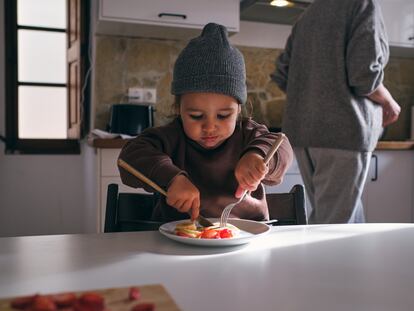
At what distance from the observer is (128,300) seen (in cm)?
44

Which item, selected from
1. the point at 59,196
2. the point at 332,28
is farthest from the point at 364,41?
the point at 59,196

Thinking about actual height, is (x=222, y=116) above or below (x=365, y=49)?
below

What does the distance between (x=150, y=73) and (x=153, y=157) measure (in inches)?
74.7

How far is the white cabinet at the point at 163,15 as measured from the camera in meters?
2.30

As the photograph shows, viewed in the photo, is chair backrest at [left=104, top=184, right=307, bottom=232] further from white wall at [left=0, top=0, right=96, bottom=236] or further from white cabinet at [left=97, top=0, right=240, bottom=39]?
white wall at [left=0, top=0, right=96, bottom=236]

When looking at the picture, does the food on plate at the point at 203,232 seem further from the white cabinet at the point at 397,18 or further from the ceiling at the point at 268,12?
the white cabinet at the point at 397,18

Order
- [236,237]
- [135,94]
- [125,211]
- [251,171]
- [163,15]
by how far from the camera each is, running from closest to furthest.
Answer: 1. [236,237]
2. [251,171]
3. [125,211]
4. [163,15]
5. [135,94]

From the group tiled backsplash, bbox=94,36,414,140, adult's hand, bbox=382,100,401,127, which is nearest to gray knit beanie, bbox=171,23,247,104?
adult's hand, bbox=382,100,401,127

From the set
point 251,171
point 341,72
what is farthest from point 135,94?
point 251,171

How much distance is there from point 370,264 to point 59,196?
8.60 ft

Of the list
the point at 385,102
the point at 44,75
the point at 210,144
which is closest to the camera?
the point at 210,144

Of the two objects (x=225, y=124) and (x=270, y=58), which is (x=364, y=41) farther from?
(x=270, y=58)

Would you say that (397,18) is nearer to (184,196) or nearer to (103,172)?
(103,172)

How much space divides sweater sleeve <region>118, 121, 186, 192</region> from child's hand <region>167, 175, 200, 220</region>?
0.04 m
